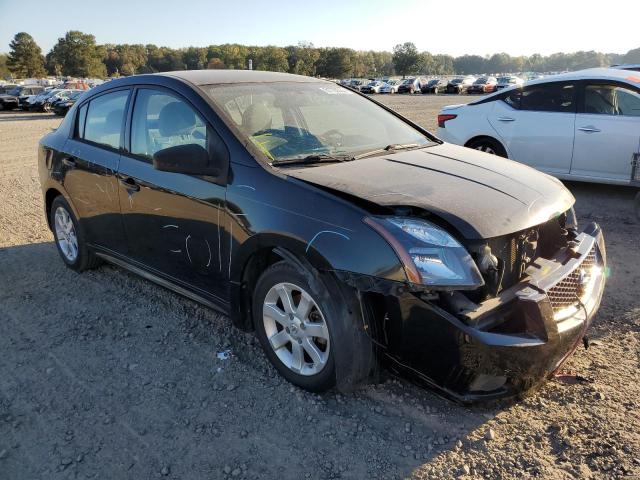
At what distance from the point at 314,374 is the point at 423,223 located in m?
1.02

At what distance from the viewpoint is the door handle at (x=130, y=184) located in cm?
375

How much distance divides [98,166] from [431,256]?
9.44 feet

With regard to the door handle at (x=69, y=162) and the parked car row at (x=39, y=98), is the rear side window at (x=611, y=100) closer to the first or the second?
the door handle at (x=69, y=162)

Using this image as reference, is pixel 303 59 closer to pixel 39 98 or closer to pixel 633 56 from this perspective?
pixel 633 56

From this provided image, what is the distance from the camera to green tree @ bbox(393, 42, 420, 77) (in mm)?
127688

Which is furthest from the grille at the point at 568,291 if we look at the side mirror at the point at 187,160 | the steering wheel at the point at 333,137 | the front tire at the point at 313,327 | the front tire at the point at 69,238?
the front tire at the point at 69,238

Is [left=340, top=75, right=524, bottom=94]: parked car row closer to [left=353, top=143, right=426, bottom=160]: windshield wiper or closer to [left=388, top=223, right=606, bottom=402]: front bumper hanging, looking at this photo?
[left=353, top=143, right=426, bottom=160]: windshield wiper

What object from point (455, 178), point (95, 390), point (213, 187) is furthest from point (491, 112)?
point (95, 390)

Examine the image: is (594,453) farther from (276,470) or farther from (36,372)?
(36,372)

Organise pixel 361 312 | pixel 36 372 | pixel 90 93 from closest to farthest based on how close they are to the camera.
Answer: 1. pixel 361 312
2. pixel 36 372
3. pixel 90 93

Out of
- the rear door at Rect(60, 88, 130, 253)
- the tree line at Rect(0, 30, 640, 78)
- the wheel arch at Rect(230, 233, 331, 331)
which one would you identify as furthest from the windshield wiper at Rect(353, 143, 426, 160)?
the tree line at Rect(0, 30, 640, 78)

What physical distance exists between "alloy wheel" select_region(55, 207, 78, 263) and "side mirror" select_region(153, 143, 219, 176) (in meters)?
2.06

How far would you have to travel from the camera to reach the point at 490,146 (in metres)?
7.65

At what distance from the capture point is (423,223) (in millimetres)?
2590
